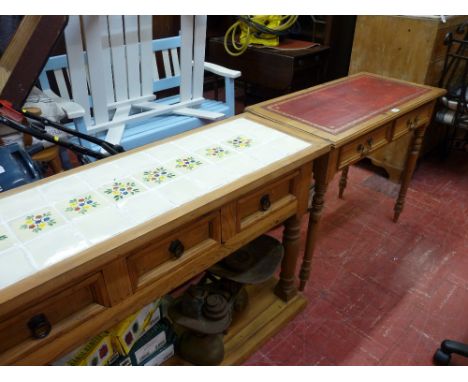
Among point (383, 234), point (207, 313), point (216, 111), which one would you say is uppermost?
point (216, 111)

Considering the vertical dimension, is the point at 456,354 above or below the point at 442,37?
below

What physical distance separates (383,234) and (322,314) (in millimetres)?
811

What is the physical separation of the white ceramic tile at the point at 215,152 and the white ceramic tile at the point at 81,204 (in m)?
0.38

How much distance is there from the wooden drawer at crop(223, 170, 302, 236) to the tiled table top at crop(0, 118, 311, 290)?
3.4 inches

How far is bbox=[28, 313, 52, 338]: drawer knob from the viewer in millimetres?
884

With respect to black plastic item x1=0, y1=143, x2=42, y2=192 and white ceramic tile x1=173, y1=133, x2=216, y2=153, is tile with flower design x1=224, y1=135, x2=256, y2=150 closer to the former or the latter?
white ceramic tile x1=173, y1=133, x2=216, y2=153

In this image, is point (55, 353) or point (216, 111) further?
point (216, 111)

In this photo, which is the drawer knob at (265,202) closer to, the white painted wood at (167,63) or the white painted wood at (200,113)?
the white painted wood at (200,113)

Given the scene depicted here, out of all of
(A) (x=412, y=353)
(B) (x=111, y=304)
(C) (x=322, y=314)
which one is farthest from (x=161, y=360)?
(A) (x=412, y=353)

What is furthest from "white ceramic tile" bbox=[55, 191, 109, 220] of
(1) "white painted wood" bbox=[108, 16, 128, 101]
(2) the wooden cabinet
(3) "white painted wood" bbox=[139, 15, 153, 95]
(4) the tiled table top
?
(2) the wooden cabinet

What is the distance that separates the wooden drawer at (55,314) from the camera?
86 centimetres

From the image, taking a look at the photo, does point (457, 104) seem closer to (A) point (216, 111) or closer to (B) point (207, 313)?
(A) point (216, 111)

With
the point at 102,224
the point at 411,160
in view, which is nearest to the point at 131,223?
the point at 102,224

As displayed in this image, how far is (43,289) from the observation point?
82 centimetres
